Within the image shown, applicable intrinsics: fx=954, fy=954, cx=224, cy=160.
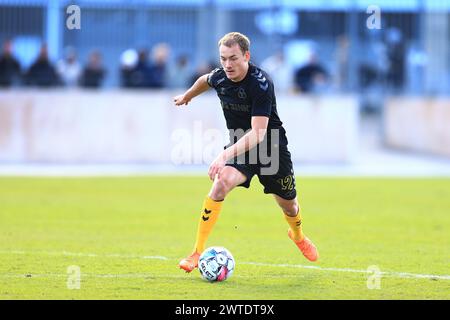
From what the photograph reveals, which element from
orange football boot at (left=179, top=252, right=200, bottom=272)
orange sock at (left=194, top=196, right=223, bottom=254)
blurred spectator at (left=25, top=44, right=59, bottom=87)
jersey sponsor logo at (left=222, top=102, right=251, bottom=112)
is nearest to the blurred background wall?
blurred spectator at (left=25, top=44, right=59, bottom=87)

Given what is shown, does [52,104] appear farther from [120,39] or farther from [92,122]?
[120,39]

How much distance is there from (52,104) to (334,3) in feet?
28.6

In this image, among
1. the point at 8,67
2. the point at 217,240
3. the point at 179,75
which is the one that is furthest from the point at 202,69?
the point at 217,240

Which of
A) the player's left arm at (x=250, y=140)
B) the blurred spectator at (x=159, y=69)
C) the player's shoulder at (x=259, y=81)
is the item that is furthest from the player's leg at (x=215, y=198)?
the blurred spectator at (x=159, y=69)

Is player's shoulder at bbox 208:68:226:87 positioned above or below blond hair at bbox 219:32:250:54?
below

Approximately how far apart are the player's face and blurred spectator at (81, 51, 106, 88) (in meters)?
16.5

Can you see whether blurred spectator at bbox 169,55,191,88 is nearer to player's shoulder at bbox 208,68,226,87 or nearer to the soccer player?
the soccer player

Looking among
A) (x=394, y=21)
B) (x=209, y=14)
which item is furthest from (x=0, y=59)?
(x=394, y=21)

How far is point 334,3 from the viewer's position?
2777 cm

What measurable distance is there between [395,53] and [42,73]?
10.3 m

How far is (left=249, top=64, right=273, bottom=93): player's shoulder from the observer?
31.1 feet

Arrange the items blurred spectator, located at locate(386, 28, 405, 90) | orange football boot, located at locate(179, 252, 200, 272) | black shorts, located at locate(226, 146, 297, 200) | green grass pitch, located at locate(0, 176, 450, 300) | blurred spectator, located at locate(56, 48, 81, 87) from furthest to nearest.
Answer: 1. blurred spectator, located at locate(386, 28, 405, 90)
2. blurred spectator, located at locate(56, 48, 81, 87)
3. black shorts, located at locate(226, 146, 297, 200)
4. orange football boot, located at locate(179, 252, 200, 272)
5. green grass pitch, located at locate(0, 176, 450, 300)

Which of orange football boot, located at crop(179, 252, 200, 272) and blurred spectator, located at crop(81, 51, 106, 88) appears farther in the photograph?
blurred spectator, located at crop(81, 51, 106, 88)

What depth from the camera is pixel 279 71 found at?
1016 inches
